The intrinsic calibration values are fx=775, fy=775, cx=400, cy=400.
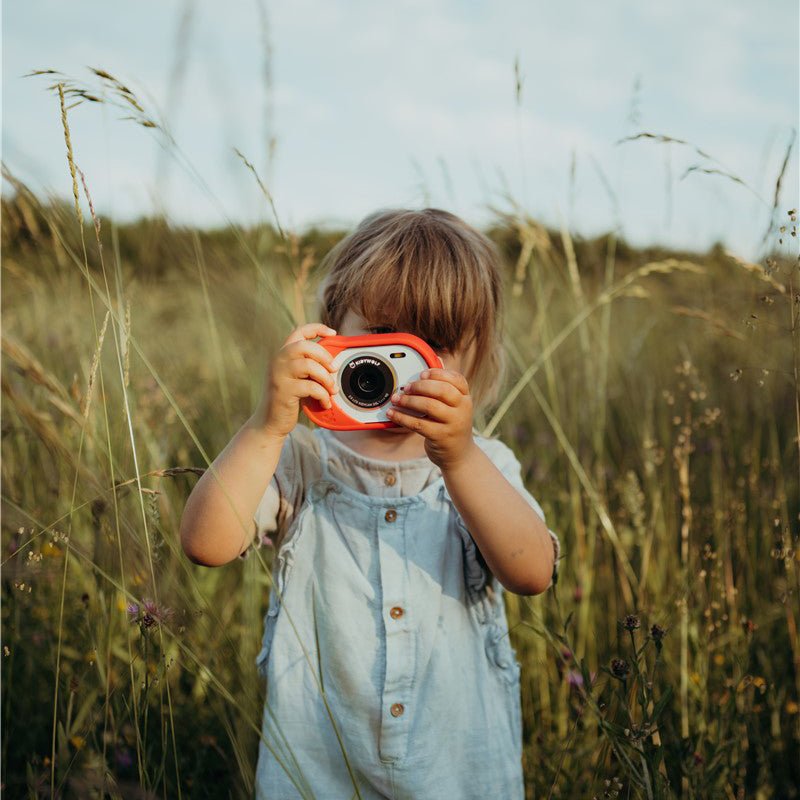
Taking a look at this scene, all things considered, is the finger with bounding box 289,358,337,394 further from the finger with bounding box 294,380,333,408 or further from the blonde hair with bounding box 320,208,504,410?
the blonde hair with bounding box 320,208,504,410

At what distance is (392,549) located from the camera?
1.48 m

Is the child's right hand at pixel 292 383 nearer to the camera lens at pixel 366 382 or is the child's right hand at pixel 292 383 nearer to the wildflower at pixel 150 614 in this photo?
the camera lens at pixel 366 382

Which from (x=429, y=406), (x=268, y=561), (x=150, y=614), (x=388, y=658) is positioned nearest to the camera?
(x=150, y=614)

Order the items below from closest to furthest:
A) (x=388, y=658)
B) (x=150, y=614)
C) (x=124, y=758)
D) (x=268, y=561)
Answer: (x=150, y=614)
(x=388, y=658)
(x=124, y=758)
(x=268, y=561)

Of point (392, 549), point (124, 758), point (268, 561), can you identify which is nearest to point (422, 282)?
point (392, 549)

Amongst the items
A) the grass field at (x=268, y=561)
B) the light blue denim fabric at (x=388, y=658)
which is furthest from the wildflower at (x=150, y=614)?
the light blue denim fabric at (x=388, y=658)

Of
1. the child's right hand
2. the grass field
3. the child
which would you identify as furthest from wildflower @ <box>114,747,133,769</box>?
the child's right hand

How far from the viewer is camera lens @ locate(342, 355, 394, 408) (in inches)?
52.6

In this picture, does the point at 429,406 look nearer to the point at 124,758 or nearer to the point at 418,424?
the point at 418,424

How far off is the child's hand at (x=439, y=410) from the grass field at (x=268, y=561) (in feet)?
0.87

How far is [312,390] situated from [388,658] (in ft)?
1.69

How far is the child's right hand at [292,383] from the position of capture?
1.30 meters

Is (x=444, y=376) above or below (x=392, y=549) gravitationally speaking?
above

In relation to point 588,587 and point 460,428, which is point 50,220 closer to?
point 460,428
